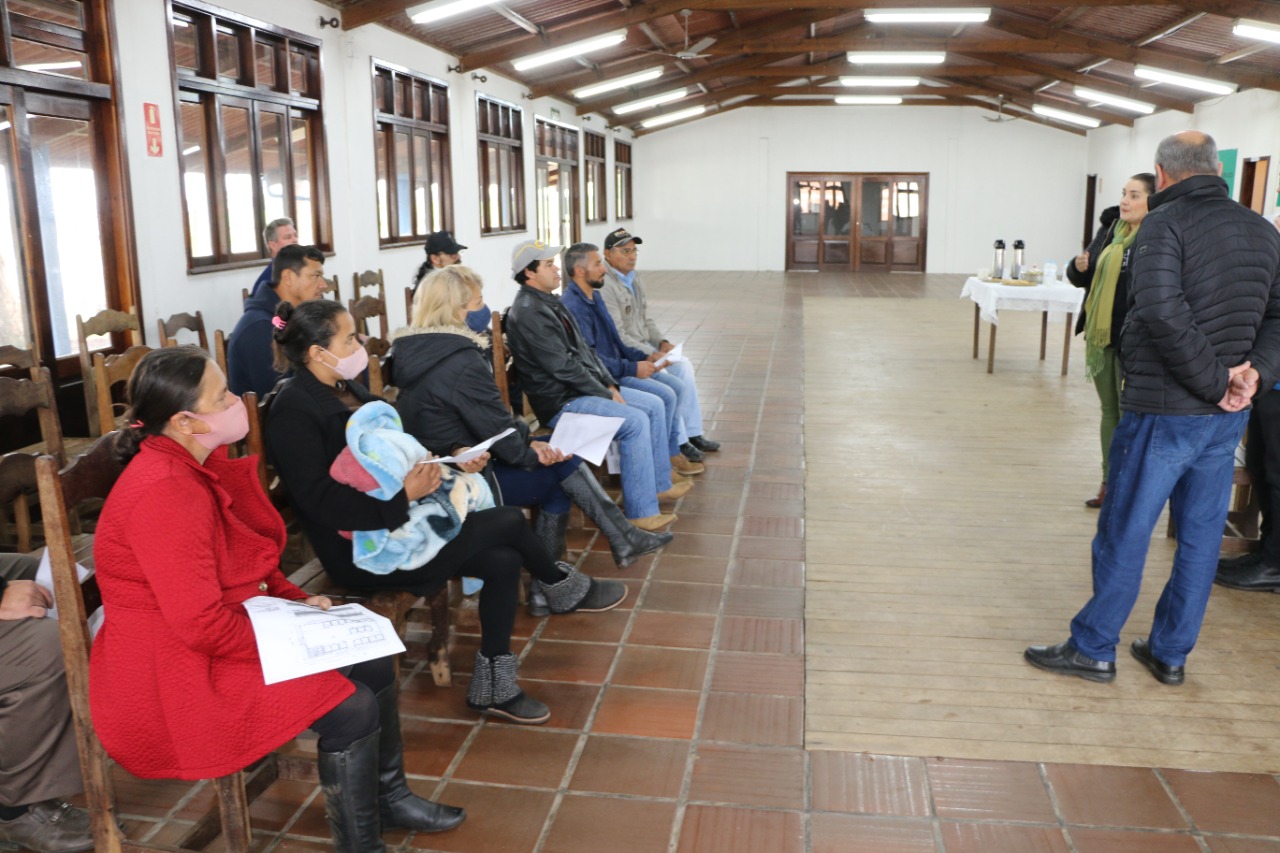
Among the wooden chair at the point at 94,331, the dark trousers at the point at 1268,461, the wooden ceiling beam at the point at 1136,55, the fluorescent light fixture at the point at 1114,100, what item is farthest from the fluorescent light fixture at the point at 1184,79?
the wooden chair at the point at 94,331

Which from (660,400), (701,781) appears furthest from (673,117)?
(701,781)

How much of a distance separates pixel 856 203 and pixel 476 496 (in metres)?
19.0

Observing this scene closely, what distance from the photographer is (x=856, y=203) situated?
2078 cm

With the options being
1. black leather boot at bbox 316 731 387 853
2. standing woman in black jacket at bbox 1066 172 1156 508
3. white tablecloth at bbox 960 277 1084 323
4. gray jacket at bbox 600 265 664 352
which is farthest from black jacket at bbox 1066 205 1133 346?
black leather boot at bbox 316 731 387 853

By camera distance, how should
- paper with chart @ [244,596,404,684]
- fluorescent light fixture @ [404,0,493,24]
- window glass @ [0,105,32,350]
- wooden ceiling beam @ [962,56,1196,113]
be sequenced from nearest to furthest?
paper with chart @ [244,596,404,684] < window glass @ [0,105,32,350] < fluorescent light fixture @ [404,0,493,24] < wooden ceiling beam @ [962,56,1196,113]

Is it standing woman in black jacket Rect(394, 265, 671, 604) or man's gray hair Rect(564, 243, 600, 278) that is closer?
standing woman in black jacket Rect(394, 265, 671, 604)

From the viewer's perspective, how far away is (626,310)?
18.2 ft

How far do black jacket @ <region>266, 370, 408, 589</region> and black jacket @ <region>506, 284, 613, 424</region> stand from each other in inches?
63.3

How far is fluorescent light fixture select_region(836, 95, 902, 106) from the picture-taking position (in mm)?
18906

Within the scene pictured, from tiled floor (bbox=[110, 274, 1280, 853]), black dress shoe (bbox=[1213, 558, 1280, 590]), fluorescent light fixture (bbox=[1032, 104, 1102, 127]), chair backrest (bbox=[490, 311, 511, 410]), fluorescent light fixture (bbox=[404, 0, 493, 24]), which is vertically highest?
fluorescent light fixture (bbox=[1032, 104, 1102, 127])

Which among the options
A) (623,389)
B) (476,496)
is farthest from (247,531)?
(623,389)

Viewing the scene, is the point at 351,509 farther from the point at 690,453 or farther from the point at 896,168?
the point at 896,168

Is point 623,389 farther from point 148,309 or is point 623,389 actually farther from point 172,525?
point 172,525

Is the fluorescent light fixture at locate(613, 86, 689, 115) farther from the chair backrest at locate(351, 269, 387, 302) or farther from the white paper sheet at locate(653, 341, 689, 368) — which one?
the white paper sheet at locate(653, 341, 689, 368)
